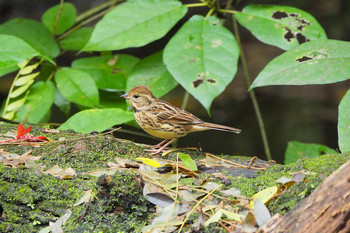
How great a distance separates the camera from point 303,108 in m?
9.73

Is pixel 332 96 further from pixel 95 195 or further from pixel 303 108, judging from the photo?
pixel 95 195

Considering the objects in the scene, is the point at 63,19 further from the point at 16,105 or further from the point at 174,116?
the point at 174,116

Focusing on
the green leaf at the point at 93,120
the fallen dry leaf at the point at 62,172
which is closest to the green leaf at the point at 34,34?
the green leaf at the point at 93,120

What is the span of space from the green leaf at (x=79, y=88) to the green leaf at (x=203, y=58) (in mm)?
835

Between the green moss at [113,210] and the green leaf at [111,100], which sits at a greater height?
the green moss at [113,210]

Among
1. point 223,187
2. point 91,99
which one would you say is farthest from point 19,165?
A: point 91,99

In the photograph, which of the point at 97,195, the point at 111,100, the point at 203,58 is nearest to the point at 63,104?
the point at 111,100

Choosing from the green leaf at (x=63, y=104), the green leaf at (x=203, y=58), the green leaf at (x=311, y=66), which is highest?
the green leaf at (x=311, y=66)

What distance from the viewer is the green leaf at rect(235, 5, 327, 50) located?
3.97 m

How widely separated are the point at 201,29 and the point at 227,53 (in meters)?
0.37

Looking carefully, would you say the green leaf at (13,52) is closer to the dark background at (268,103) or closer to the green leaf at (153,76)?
the green leaf at (153,76)

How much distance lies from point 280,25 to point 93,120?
1696 mm

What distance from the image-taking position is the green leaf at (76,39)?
495cm

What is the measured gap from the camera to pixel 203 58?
3814mm
